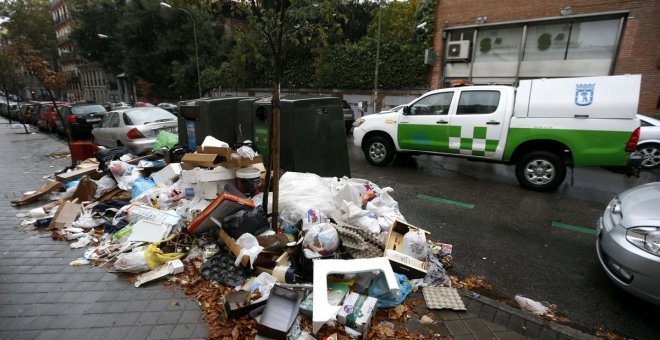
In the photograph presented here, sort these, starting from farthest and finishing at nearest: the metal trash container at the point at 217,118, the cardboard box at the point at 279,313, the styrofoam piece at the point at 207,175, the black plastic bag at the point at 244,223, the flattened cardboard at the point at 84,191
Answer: the metal trash container at the point at 217,118 < the flattened cardboard at the point at 84,191 < the styrofoam piece at the point at 207,175 < the black plastic bag at the point at 244,223 < the cardboard box at the point at 279,313

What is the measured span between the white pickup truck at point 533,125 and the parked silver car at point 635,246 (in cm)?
277

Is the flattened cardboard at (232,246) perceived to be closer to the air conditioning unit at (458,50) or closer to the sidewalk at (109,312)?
the sidewalk at (109,312)

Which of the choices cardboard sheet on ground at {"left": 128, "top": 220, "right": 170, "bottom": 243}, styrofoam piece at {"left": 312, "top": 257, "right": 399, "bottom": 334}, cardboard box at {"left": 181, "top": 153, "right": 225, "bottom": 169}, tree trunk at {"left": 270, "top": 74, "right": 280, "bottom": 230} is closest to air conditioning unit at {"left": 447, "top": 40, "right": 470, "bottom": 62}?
cardboard box at {"left": 181, "top": 153, "right": 225, "bottom": 169}

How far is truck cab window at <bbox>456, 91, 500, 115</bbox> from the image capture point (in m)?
6.40

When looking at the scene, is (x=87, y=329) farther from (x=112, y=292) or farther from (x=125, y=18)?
(x=125, y=18)

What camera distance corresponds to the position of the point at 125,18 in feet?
94.7

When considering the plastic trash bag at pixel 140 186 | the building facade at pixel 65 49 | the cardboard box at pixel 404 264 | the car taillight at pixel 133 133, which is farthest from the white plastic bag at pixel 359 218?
A: the building facade at pixel 65 49

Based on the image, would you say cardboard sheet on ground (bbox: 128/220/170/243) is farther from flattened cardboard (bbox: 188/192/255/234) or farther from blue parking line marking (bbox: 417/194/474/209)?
blue parking line marking (bbox: 417/194/474/209)

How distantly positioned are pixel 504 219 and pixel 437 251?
177cm

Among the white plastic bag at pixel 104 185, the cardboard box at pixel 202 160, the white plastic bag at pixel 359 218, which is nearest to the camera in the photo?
the white plastic bag at pixel 359 218

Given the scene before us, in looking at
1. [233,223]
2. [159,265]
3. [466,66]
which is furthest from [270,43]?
[466,66]

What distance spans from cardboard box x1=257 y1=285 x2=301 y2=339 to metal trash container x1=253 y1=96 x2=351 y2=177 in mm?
2494

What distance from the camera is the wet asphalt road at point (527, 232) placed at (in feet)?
9.52

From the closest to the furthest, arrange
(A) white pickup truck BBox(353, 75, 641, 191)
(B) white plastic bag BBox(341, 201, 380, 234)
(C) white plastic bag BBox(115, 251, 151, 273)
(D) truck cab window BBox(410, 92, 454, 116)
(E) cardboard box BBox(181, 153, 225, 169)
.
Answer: (C) white plastic bag BBox(115, 251, 151, 273)
(B) white plastic bag BBox(341, 201, 380, 234)
(E) cardboard box BBox(181, 153, 225, 169)
(A) white pickup truck BBox(353, 75, 641, 191)
(D) truck cab window BBox(410, 92, 454, 116)
